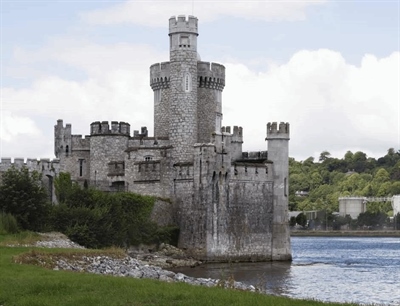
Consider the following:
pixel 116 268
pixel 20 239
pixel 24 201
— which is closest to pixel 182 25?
pixel 24 201

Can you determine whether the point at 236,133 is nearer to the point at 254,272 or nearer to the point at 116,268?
the point at 254,272

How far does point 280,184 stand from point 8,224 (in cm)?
2112

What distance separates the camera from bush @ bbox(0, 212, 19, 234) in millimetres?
48281

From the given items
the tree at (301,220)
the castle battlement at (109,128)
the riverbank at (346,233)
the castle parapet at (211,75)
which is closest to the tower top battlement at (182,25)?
the castle parapet at (211,75)

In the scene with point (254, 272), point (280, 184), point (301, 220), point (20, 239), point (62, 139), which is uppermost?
point (62, 139)

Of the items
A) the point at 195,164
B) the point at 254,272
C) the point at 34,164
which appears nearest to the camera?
the point at 254,272

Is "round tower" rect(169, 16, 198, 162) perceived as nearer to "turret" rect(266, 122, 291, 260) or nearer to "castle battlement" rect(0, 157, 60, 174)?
"turret" rect(266, 122, 291, 260)

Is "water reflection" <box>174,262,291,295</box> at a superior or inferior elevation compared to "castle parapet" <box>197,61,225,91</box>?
inferior

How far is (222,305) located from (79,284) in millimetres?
5815

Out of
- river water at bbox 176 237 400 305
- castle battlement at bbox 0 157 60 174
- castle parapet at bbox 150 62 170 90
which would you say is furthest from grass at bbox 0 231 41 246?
castle parapet at bbox 150 62 170 90

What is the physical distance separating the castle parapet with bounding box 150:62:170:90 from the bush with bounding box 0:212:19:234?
20017 millimetres

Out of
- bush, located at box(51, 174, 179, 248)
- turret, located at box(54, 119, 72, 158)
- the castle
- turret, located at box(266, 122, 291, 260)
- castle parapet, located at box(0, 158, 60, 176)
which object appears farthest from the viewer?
turret, located at box(54, 119, 72, 158)

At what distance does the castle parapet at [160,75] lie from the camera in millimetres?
65688

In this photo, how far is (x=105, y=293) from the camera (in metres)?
25.8
